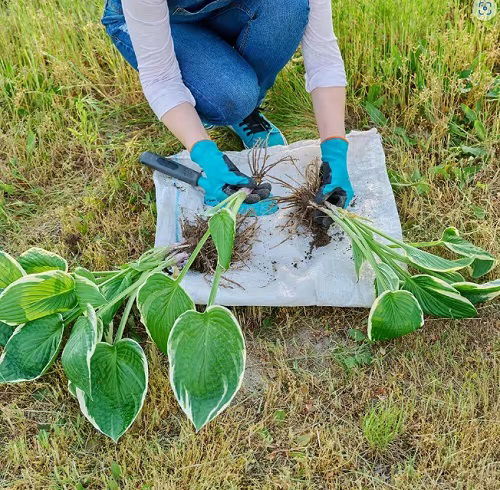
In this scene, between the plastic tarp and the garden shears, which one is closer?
the plastic tarp

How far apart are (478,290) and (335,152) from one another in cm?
45

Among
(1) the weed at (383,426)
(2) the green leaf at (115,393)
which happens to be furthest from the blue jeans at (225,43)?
(1) the weed at (383,426)

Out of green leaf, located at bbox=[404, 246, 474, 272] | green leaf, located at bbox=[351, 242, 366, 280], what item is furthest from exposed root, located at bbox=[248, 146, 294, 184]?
green leaf, located at bbox=[404, 246, 474, 272]

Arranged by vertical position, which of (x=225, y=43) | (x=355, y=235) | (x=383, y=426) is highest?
(x=225, y=43)

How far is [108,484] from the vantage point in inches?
53.3

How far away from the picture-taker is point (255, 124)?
1.99 m

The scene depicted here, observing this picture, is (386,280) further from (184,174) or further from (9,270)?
(9,270)

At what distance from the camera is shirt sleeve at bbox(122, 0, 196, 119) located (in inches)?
59.4

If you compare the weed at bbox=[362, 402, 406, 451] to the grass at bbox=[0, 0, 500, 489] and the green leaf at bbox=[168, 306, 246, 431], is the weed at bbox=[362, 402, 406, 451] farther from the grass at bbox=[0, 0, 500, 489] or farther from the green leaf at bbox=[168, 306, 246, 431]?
the green leaf at bbox=[168, 306, 246, 431]

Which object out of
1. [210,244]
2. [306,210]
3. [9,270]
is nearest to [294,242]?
[306,210]

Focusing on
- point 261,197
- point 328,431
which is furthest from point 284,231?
point 328,431

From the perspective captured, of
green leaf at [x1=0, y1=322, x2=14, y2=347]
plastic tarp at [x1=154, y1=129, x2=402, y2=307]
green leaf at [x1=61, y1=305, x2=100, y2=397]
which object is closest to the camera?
green leaf at [x1=61, y1=305, x2=100, y2=397]

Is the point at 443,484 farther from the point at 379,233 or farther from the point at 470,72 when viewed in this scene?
the point at 470,72

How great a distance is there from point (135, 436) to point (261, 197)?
57 centimetres
